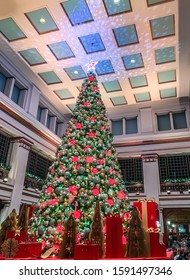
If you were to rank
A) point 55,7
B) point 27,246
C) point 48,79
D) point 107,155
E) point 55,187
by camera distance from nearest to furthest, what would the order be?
point 27,246, point 55,187, point 107,155, point 55,7, point 48,79

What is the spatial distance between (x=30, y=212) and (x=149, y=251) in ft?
9.30

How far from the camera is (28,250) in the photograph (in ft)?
9.71

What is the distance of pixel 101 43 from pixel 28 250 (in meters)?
7.08

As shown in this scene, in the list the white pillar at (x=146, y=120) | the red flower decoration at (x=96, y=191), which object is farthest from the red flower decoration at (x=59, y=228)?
the white pillar at (x=146, y=120)

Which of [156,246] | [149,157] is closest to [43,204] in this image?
[156,246]

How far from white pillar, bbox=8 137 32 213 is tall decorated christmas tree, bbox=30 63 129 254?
438 centimetres

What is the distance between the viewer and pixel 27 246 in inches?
117

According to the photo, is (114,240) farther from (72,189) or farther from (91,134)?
(91,134)

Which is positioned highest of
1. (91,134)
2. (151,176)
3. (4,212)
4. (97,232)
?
(151,176)

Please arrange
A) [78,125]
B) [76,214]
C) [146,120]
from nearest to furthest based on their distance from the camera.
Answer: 1. [76,214]
2. [78,125]
3. [146,120]

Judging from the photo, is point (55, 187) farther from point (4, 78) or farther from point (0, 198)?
point (4, 78)

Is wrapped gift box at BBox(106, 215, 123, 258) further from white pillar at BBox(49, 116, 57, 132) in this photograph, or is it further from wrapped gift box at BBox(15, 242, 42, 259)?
white pillar at BBox(49, 116, 57, 132)

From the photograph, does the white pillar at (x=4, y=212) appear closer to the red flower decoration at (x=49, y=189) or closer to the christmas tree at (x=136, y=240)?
the red flower decoration at (x=49, y=189)
